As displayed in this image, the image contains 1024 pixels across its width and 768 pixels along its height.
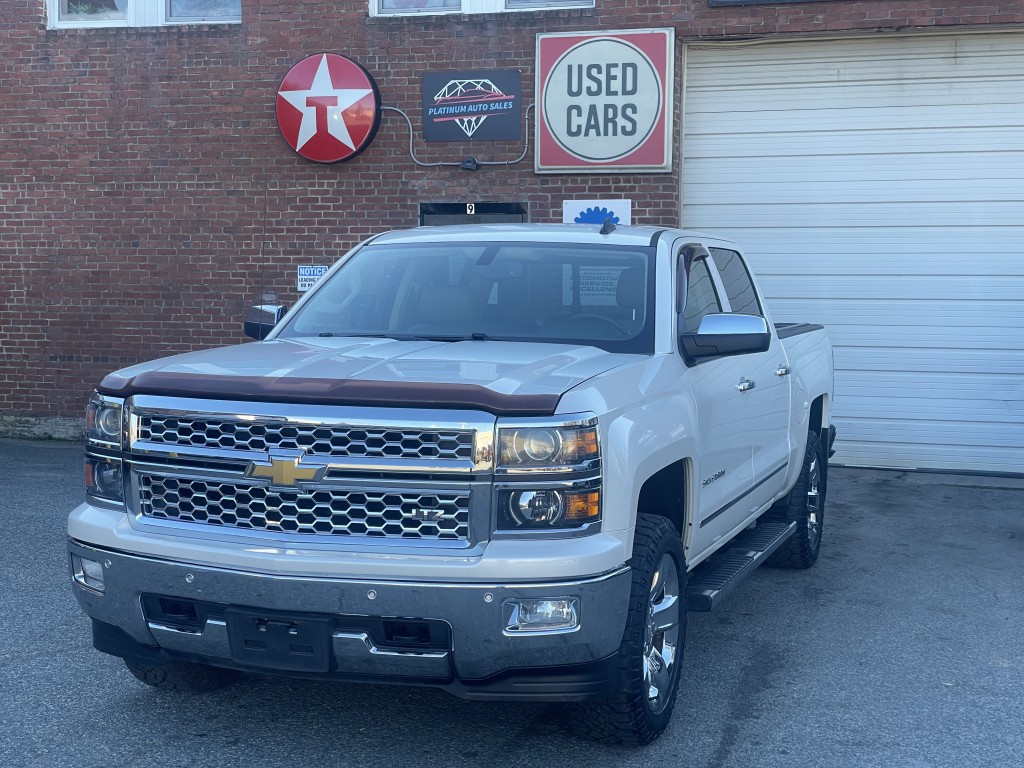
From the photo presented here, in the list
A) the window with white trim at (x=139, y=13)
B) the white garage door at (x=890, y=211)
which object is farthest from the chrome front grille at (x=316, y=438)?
the window with white trim at (x=139, y=13)

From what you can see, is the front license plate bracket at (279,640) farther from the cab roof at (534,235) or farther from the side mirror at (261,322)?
the cab roof at (534,235)

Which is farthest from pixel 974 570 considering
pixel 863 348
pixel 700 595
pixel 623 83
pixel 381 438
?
pixel 623 83

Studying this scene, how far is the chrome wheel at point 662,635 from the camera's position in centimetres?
413

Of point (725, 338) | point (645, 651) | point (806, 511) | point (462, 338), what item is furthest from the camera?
point (806, 511)

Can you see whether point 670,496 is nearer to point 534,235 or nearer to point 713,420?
point 713,420

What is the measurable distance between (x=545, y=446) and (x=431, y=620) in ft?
2.07

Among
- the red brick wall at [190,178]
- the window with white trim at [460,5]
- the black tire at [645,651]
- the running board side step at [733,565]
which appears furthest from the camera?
the red brick wall at [190,178]

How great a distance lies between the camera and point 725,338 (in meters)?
4.68

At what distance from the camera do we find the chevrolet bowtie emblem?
3.71 metres

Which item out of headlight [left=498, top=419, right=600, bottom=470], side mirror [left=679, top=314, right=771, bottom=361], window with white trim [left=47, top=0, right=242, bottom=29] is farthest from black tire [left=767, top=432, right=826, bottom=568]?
window with white trim [left=47, top=0, right=242, bottom=29]

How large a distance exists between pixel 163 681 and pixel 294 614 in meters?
1.24

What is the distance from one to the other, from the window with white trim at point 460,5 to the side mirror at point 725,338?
7.05 meters

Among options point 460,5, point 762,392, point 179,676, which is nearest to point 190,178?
point 460,5

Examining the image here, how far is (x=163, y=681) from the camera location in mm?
4602
